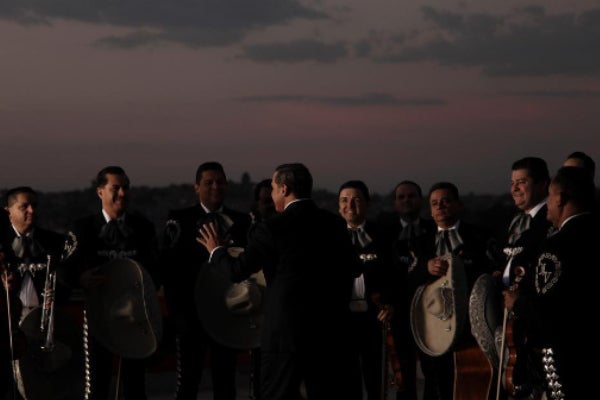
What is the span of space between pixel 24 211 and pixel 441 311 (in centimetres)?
331

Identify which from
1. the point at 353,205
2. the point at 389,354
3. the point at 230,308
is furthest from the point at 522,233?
the point at 230,308

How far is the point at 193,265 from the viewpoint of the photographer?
9469mm

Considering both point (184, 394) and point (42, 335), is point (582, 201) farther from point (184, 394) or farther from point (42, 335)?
point (42, 335)

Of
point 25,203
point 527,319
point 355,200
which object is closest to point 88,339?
point 25,203

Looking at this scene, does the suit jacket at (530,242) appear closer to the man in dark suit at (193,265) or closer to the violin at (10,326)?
the man in dark suit at (193,265)

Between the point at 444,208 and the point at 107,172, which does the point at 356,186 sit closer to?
the point at 444,208

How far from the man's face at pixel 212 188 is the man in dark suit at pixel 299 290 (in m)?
1.98

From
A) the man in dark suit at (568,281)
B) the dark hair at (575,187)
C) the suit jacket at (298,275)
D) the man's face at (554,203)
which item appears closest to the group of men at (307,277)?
the suit jacket at (298,275)

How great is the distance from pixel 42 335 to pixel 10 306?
88cm

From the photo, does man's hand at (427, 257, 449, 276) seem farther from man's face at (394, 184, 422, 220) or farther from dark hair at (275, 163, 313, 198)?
dark hair at (275, 163, 313, 198)

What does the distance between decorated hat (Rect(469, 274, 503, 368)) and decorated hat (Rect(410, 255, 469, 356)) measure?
232mm

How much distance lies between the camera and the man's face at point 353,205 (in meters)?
9.37

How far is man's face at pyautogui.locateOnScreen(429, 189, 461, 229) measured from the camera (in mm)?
9148

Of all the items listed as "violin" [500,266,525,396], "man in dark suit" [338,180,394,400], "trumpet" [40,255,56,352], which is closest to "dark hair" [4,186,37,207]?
"trumpet" [40,255,56,352]
